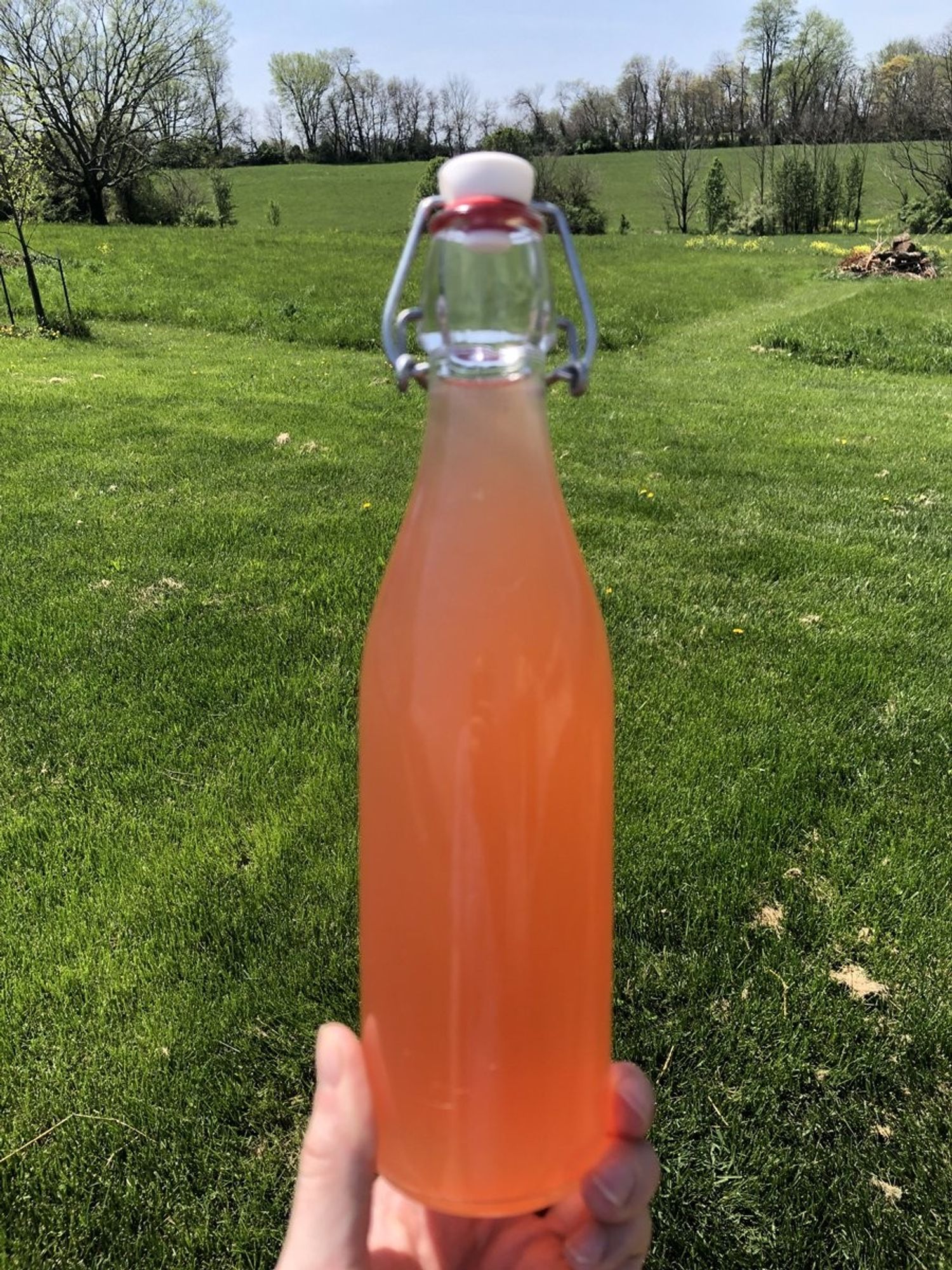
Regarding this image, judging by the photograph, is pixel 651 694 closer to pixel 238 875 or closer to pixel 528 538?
pixel 238 875

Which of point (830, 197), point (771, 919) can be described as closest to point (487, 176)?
point (771, 919)

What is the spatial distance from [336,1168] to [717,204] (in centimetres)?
4385

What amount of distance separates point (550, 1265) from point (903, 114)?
5901 cm

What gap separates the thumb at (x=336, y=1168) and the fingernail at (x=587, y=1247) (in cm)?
30

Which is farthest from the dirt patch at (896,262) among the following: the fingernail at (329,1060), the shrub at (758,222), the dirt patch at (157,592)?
the fingernail at (329,1060)

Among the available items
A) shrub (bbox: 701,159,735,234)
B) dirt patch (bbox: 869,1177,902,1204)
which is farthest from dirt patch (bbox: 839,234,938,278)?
dirt patch (bbox: 869,1177,902,1204)

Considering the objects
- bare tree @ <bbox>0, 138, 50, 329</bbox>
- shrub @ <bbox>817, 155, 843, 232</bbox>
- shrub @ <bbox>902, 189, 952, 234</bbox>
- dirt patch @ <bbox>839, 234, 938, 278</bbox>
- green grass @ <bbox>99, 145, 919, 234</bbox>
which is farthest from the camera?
green grass @ <bbox>99, 145, 919, 234</bbox>

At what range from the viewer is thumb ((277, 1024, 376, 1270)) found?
1.27 metres

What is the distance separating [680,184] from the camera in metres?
49.3

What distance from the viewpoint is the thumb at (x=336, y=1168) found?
Answer: 4.17 feet

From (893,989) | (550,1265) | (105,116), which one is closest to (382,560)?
(893,989)

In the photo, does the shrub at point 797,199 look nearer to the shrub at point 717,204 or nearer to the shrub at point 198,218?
the shrub at point 717,204

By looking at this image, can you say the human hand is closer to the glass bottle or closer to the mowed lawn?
the glass bottle

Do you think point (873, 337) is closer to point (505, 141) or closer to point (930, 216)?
point (505, 141)
